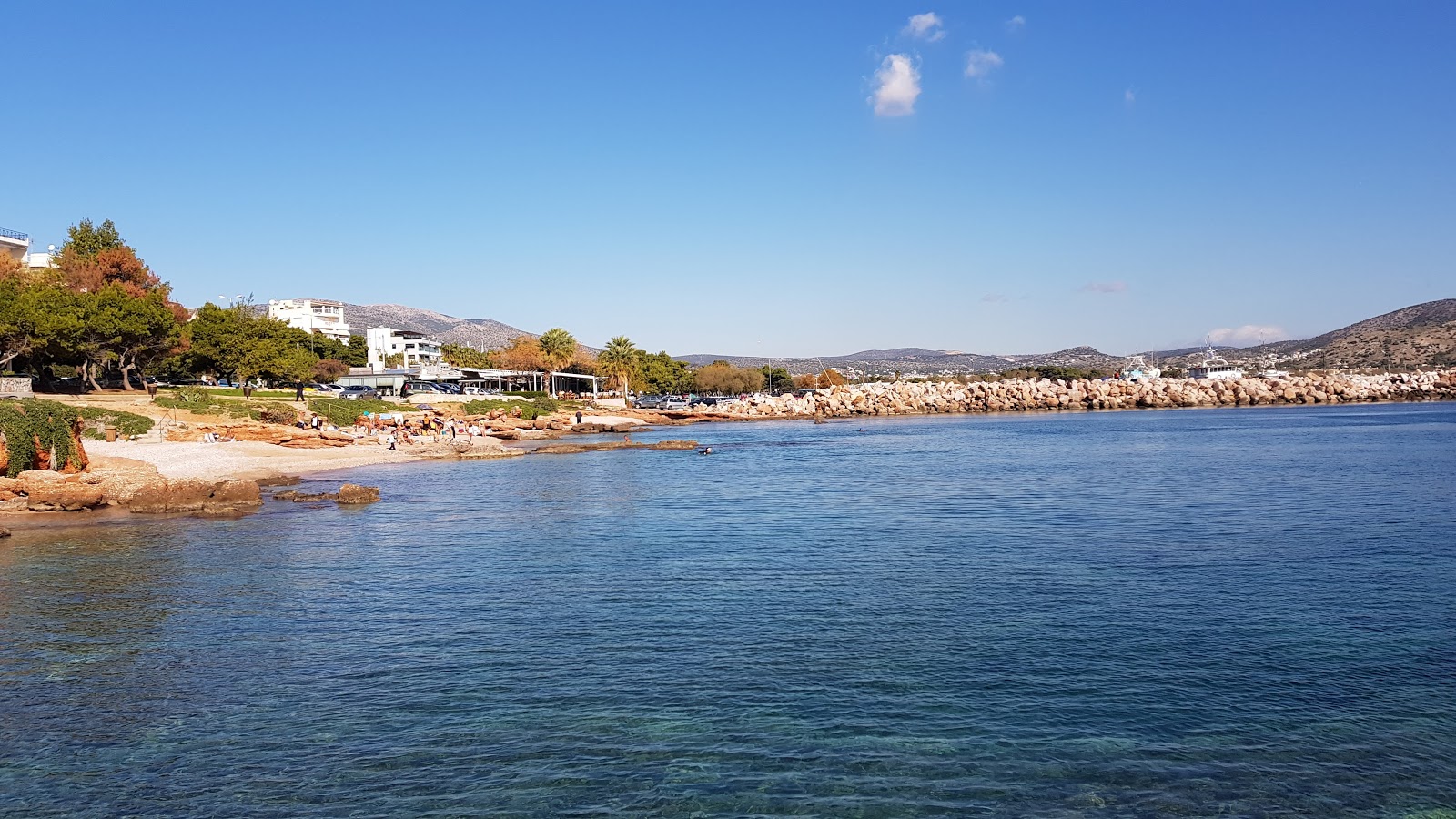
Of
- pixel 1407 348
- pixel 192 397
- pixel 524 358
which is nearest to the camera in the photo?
pixel 192 397

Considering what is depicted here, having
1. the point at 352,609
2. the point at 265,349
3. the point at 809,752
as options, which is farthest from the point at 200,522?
→ the point at 265,349

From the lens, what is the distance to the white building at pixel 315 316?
149 m

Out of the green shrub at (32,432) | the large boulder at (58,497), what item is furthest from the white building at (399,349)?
the large boulder at (58,497)

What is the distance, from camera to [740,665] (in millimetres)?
12656

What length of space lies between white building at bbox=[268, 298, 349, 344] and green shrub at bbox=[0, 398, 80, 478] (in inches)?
4360

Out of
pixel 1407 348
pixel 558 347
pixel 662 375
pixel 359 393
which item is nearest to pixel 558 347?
pixel 558 347

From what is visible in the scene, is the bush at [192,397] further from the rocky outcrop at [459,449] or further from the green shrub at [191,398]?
the rocky outcrop at [459,449]

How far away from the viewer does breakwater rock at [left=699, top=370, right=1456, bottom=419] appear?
122 metres

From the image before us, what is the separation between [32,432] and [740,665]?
2663cm

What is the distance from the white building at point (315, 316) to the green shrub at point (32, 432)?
111m

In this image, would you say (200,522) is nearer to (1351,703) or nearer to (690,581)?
(690,581)

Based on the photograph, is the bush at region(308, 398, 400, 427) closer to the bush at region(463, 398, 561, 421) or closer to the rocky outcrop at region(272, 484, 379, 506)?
the bush at region(463, 398, 561, 421)

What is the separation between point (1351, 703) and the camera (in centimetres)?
1087

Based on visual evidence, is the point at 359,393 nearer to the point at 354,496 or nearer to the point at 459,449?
the point at 459,449
